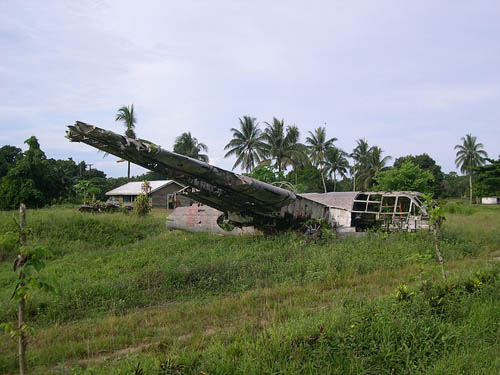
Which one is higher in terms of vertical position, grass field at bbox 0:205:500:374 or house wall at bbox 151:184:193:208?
house wall at bbox 151:184:193:208

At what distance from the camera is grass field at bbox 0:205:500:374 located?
4203 mm

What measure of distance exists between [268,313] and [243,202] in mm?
6268

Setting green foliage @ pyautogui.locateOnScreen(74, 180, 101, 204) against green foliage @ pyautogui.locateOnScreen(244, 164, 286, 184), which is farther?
green foliage @ pyautogui.locateOnScreen(74, 180, 101, 204)

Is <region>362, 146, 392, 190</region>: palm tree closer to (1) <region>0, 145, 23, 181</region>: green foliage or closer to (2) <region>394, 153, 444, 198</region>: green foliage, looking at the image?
(2) <region>394, 153, 444, 198</region>: green foliage

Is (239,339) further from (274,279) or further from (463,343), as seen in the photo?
(274,279)

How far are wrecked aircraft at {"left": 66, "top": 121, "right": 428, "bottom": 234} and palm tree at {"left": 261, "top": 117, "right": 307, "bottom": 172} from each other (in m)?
31.0

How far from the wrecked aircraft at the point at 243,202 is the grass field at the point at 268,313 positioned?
157cm

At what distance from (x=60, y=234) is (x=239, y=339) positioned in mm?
13584

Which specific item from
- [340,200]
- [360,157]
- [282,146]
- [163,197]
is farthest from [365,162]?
[340,200]

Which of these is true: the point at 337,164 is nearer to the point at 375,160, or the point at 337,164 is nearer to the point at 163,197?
the point at 375,160

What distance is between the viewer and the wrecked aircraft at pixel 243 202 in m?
9.11

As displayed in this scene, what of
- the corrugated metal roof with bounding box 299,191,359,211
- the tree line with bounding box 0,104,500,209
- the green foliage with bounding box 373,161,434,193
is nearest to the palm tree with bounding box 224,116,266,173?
the tree line with bounding box 0,104,500,209

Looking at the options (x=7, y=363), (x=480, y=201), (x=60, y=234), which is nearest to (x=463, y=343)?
(x=7, y=363)

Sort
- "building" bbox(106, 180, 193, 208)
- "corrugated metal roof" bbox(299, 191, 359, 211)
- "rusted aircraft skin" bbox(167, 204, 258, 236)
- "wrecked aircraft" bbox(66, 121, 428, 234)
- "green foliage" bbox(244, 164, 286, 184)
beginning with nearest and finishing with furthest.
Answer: "wrecked aircraft" bbox(66, 121, 428, 234)
"corrugated metal roof" bbox(299, 191, 359, 211)
"rusted aircraft skin" bbox(167, 204, 258, 236)
"green foliage" bbox(244, 164, 286, 184)
"building" bbox(106, 180, 193, 208)
